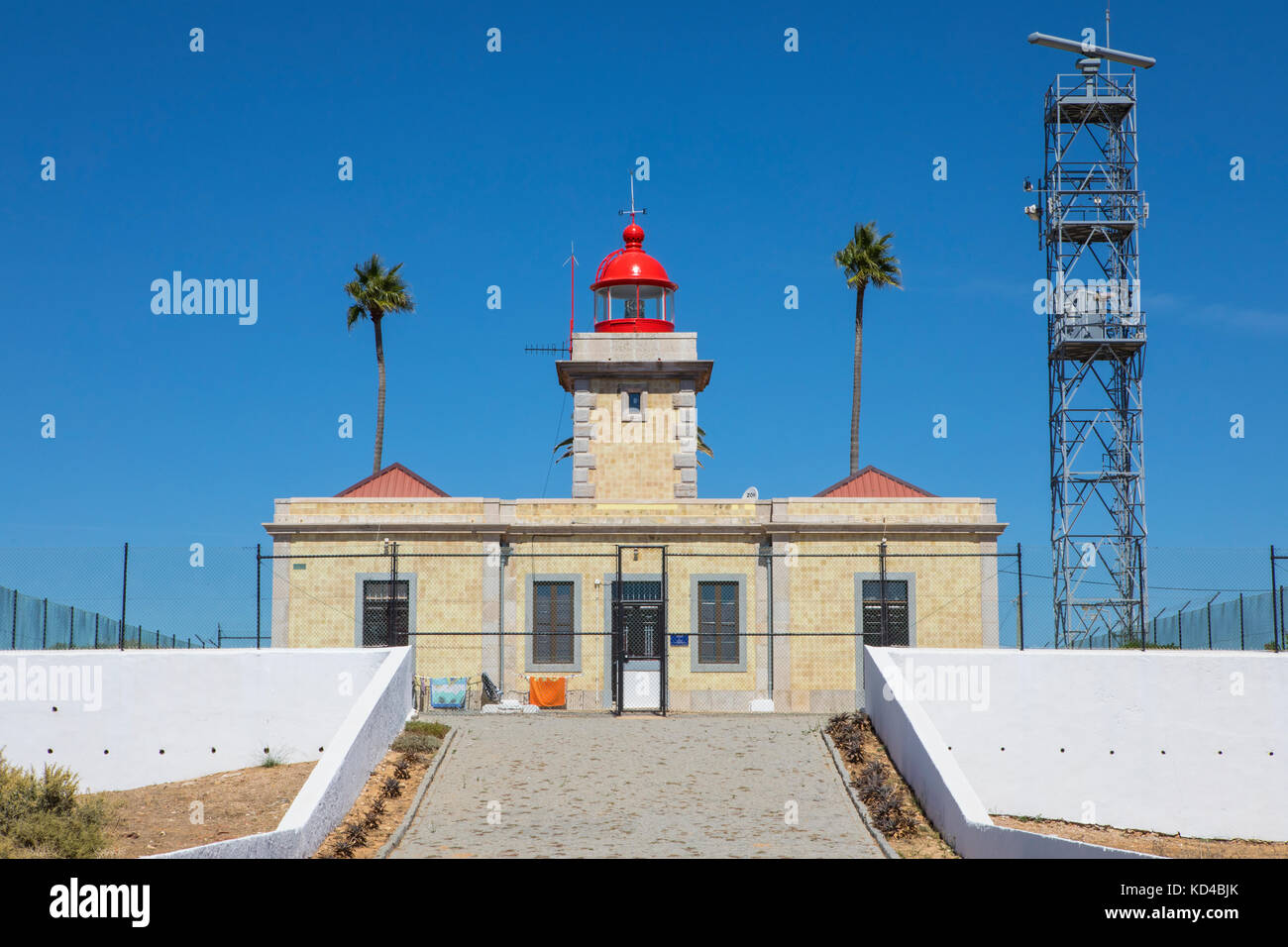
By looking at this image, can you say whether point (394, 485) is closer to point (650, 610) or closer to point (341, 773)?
point (650, 610)

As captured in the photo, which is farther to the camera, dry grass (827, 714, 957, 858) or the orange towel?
the orange towel

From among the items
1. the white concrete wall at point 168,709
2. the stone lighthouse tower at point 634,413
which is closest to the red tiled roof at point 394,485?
the stone lighthouse tower at point 634,413

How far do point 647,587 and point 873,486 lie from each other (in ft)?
24.4

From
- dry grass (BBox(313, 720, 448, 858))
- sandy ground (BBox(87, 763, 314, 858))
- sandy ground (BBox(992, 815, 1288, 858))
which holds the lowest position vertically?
sandy ground (BBox(992, 815, 1288, 858))

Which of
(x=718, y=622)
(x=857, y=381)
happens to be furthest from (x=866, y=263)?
(x=718, y=622)

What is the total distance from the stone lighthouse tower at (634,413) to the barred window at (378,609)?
20.2ft

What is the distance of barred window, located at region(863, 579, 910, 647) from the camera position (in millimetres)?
28719

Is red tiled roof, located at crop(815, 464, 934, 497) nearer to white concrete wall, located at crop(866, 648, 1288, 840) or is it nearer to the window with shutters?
the window with shutters

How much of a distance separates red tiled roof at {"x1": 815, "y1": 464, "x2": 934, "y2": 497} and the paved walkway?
11.1 metres

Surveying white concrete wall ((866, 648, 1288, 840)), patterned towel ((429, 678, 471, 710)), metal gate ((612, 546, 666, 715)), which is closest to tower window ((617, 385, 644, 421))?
metal gate ((612, 546, 666, 715))

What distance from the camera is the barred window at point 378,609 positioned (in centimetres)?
2877
